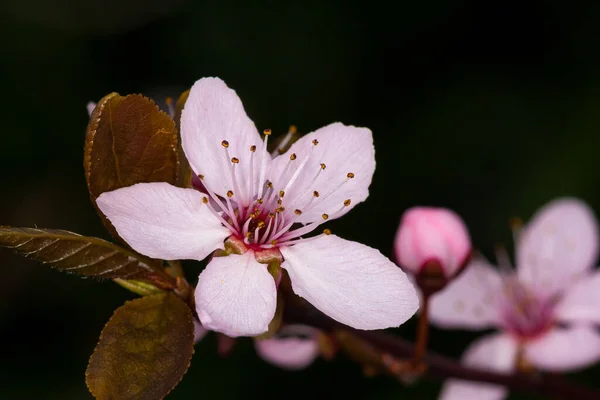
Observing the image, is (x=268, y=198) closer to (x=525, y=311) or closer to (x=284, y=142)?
(x=284, y=142)

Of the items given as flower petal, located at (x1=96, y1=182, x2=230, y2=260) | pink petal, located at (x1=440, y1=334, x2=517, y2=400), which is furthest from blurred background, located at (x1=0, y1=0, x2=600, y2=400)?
flower petal, located at (x1=96, y1=182, x2=230, y2=260)

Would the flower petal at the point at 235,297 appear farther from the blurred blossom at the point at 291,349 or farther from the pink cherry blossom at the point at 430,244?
the blurred blossom at the point at 291,349

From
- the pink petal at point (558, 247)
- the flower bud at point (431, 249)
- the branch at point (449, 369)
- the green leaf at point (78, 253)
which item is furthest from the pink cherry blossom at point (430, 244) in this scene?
the pink petal at point (558, 247)

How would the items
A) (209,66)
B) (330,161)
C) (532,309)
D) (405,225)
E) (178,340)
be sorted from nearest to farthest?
(178,340) → (330,161) → (405,225) → (532,309) → (209,66)

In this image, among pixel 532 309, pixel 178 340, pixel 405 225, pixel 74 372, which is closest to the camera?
pixel 178 340

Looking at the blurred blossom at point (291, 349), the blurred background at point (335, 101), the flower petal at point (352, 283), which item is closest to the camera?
the flower petal at point (352, 283)

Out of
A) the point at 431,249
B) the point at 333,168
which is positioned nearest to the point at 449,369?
the point at 431,249

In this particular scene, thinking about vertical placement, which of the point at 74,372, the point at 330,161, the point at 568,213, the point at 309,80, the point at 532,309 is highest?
the point at 330,161

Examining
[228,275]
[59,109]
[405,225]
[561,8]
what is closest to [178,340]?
[228,275]

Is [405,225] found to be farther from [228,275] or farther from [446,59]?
[446,59]
